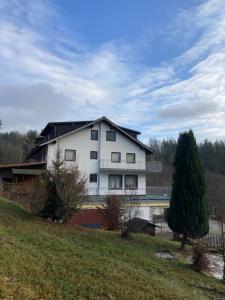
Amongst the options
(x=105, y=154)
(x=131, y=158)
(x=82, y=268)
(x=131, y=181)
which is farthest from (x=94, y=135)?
(x=82, y=268)

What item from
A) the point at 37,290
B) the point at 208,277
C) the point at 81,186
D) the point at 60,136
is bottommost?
the point at 208,277

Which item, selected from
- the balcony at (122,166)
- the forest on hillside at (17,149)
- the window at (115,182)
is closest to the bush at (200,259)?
the balcony at (122,166)

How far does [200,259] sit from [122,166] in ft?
87.1

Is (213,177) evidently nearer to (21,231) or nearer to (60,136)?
(60,136)

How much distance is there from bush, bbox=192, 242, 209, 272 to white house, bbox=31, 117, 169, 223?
76.4 feet

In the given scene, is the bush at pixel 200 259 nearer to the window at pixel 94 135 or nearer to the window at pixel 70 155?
the window at pixel 70 155

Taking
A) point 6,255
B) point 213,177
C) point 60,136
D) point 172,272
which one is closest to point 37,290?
point 6,255

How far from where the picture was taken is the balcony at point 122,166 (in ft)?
125

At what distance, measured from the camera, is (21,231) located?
1192cm

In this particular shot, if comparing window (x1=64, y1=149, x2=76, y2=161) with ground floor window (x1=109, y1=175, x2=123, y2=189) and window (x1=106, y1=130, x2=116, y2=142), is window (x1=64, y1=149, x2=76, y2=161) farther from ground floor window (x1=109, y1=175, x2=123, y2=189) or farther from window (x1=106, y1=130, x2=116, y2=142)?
ground floor window (x1=109, y1=175, x2=123, y2=189)

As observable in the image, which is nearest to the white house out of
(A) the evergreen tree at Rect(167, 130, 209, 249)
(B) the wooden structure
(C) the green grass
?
(B) the wooden structure

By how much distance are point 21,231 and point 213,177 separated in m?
64.8

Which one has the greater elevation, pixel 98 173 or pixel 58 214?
pixel 98 173

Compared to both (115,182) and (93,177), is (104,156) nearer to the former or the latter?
(93,177)
